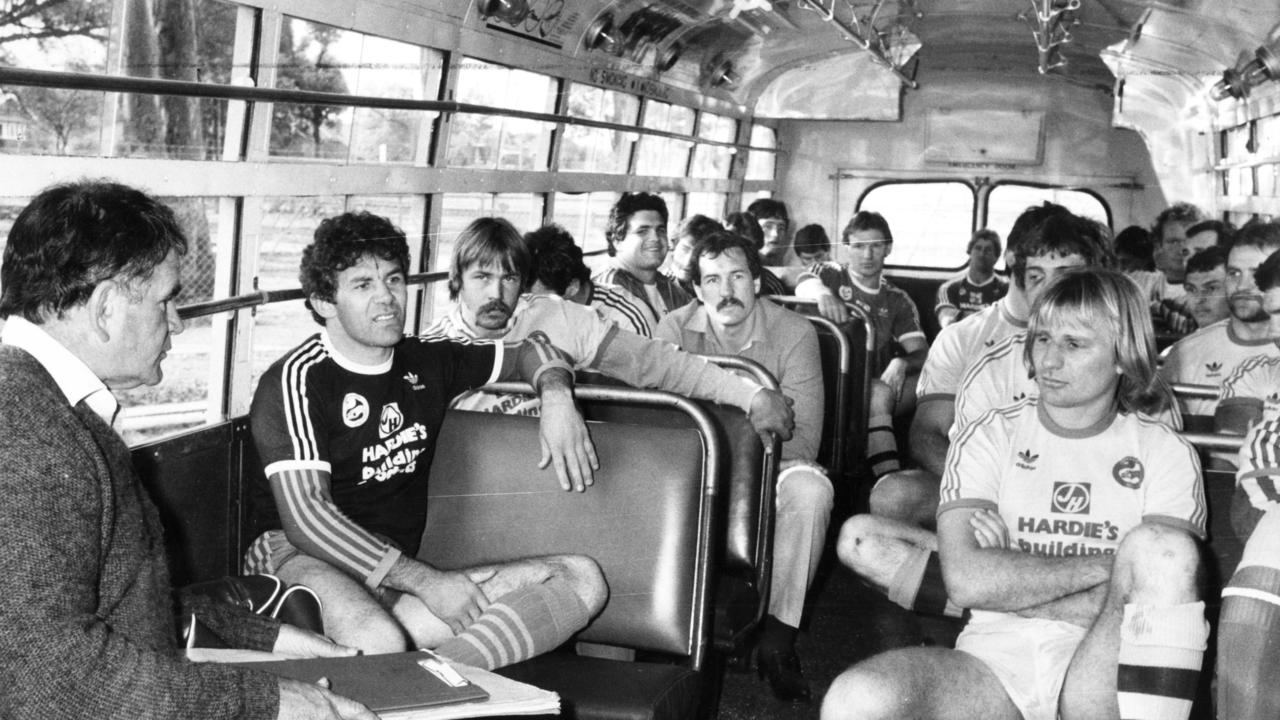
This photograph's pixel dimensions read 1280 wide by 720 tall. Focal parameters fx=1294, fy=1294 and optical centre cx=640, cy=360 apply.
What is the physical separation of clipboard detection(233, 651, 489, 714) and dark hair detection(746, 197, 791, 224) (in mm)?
7549

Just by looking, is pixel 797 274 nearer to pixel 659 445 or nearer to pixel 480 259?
pixel 480 259

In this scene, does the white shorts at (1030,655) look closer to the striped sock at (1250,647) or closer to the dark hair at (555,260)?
the striped sock at (1250,647)

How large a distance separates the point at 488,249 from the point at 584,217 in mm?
3235

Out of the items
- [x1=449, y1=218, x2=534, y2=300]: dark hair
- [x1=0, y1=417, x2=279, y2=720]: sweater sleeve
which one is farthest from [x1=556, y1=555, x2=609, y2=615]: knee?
[x1=449, y1=218, x2=534, y2=300]: dark hair

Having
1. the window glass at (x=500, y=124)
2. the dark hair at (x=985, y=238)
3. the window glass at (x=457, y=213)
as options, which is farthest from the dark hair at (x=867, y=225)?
the window glass at (x=457, y=213)

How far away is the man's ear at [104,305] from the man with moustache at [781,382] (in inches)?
102

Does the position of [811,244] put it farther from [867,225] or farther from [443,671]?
[443,671]

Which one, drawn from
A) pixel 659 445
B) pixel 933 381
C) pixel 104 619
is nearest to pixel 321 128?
pixel 659 445

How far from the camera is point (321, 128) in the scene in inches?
183

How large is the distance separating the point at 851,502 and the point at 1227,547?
3.18m

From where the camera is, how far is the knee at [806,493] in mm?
4359

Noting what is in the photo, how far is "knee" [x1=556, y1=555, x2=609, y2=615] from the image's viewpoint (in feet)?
10.2

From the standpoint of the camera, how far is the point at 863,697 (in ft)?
8.82

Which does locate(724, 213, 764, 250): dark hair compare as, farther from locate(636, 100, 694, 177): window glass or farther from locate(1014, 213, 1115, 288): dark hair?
locate(1014, 213, 1115, 288): dark hair
